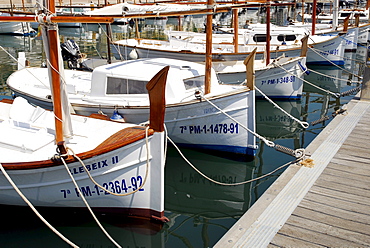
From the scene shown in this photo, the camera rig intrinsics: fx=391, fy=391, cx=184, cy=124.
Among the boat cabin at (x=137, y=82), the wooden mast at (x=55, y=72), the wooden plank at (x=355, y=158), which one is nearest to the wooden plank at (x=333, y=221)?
the wooden plank at (x=355, y=158)

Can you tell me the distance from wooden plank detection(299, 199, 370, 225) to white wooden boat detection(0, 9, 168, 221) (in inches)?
108

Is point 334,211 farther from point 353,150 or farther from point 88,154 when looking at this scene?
point 88,154

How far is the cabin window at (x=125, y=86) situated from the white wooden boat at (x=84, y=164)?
3.42 m

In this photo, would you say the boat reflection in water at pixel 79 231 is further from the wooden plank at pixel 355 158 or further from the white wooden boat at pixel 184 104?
the wooden plank at pixel 355 158

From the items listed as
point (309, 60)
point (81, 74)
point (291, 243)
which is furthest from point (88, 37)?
point (291, 243)

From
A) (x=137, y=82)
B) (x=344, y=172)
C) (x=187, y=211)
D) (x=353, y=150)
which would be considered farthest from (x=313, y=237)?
(x=137, y=82)

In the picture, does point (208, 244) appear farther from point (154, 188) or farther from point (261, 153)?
point (261, 153)

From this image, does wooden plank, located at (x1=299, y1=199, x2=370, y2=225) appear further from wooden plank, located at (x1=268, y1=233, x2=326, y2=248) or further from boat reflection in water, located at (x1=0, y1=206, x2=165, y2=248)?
boat reflection in water, located at (x1=0, y1=206, x2=165, y2=248)

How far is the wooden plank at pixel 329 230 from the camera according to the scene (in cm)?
604

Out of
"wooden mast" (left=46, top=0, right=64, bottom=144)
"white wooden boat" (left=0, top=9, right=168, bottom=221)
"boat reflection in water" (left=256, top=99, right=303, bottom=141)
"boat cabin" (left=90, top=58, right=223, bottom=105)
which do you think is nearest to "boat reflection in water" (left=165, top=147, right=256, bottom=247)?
"white wooden boat" (left=0, top=9, right=168, bottom=221)

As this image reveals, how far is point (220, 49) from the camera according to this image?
21156mm

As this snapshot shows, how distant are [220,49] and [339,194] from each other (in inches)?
585

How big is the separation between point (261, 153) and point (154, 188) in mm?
5629

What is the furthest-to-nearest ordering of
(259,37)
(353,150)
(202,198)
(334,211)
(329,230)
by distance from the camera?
(259,37)
(202,198)
(353,150)
(334,211)
(329,230)
